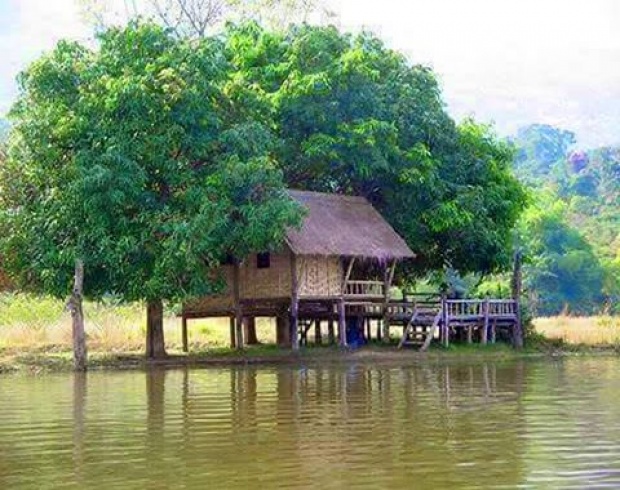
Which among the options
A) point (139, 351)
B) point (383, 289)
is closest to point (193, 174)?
point (139, 351)

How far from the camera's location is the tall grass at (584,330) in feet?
127

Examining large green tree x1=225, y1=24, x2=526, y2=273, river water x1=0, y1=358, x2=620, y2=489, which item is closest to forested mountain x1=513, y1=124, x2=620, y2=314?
large green tree x1=225, y1=24, x2=526, y2=273

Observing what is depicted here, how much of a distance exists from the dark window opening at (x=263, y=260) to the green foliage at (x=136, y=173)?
308 centimetres

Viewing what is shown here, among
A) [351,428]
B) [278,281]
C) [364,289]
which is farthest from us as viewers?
[364,289]

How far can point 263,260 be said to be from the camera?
115ft

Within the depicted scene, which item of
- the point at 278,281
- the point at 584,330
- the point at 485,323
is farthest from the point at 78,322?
the point at 584,330

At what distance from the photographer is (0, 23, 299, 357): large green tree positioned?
2967 cm

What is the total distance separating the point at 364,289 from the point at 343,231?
2701 millimetres

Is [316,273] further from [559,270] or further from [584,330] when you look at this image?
[559,270]

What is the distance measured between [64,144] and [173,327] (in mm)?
13591

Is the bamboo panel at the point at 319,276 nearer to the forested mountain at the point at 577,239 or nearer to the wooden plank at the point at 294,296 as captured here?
the wooden plank at the point at 294,296

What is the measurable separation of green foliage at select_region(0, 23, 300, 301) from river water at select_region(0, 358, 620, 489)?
6002mm

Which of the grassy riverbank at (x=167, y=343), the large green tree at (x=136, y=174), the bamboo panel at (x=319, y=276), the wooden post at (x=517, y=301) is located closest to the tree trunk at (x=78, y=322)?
the grassy riverbank at (x=167, y=343)

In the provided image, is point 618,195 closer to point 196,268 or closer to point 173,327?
point 173,327
